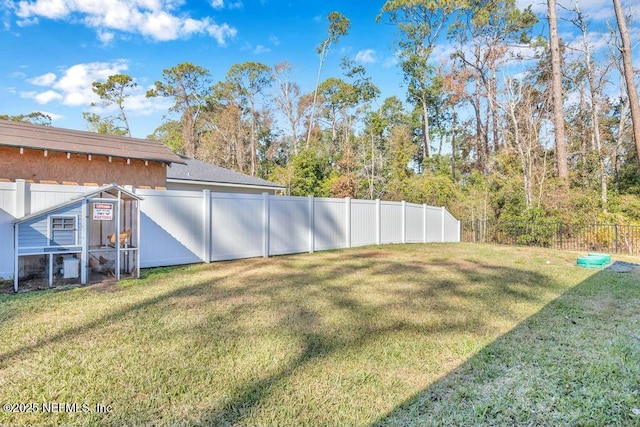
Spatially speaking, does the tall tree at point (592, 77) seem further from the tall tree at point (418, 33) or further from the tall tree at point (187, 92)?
the tall tree at point (187, 92)

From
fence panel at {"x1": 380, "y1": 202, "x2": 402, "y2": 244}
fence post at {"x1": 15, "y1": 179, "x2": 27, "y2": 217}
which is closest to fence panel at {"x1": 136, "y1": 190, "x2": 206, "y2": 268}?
fence post at {"x1": 15, "y1": 179, "x2": 27, "y2": 217}

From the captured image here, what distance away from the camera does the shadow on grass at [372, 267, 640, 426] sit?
2080 mm

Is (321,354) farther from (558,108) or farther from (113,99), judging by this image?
(113,99)

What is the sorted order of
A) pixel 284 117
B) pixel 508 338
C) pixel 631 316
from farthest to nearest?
pixel 284 117, pixel 631 316, pixel 508 338

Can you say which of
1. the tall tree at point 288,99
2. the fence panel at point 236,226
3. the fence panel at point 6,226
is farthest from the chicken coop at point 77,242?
the tall tree at point 288,99

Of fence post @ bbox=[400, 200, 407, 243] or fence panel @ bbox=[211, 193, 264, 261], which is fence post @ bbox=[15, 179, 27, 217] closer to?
fence panel @ bbox=[211, 193, 264, 261]

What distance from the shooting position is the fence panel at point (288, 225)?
28.6 feet

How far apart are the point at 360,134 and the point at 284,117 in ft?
27.8

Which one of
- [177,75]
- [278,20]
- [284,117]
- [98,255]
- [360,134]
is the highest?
[177,75]

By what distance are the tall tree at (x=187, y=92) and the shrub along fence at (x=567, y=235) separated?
82.8ft

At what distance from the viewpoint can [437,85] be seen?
23.5 meters

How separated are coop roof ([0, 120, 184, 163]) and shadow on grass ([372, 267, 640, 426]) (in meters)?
9.53

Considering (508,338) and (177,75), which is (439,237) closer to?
(508,338)

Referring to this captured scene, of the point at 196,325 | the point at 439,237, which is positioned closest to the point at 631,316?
the point at 196,325
